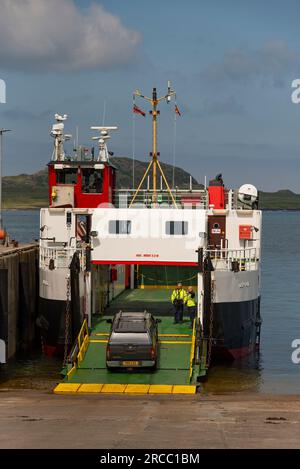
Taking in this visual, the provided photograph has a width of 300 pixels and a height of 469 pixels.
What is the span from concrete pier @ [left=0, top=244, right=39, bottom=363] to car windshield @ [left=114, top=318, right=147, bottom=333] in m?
5.87

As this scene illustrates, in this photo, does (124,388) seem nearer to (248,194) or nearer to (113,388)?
(113,388)

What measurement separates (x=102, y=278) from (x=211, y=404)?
44.5 feet

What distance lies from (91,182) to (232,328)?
10.0m

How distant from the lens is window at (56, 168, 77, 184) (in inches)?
1428

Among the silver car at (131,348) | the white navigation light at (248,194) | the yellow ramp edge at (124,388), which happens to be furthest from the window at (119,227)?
the white navigation light at (248,194)

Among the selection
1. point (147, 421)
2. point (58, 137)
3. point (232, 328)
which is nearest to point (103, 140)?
point (58, 137)

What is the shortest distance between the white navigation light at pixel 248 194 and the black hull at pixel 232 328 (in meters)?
6.84

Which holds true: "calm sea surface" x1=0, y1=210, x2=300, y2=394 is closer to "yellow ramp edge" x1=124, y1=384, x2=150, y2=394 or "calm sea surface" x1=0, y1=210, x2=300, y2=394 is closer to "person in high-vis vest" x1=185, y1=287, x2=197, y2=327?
"person in high-vis vest" x1=185, y1=287, x2=197, y2=327

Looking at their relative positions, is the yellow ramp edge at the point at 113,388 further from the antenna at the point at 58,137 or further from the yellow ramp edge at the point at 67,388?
the antenna at the point at 58,137

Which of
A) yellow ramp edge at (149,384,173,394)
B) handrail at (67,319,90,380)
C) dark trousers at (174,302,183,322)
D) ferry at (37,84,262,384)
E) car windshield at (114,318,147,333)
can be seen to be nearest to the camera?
yellow ramp edge at (149,384,173,394)

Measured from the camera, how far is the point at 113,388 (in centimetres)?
2548

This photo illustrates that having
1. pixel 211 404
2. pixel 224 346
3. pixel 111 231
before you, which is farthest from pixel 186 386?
pixel 111 231

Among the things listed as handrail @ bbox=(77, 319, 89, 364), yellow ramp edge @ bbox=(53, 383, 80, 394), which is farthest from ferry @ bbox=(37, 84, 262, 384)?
yellow ramp edge @ bbox=(53, 383, 80, 394)

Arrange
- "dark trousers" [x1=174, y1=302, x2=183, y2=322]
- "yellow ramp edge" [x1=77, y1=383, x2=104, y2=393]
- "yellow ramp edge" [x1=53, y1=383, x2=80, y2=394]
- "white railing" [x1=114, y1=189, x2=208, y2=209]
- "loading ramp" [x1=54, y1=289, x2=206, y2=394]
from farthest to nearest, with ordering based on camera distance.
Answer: "white railing" [x1=114, y1=189, x2=208, y2=209], "dark trousers" [x1=174, y1=302, x2=183, y2=322], "loading ramp" [x1=54, y1=289, x2=206, y2=394], "yellow ramp edge" [x1=53, y1=383, x2=80, y2=394], "yellow ramp edge" [x1=77, y1=383, x2=104, y2=393]
